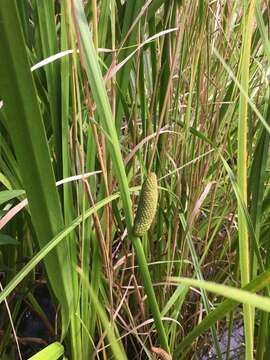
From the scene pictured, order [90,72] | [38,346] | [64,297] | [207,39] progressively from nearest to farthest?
[90,72], [64,297], [207,39], [38,346]

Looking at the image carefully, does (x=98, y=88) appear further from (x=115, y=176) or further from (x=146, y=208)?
(x=115, y=176)

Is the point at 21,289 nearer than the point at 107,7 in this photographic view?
No

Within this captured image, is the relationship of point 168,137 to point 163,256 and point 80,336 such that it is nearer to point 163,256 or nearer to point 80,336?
point 163,256

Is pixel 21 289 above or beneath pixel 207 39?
beneath

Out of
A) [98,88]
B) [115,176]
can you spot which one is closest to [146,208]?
[98,88]

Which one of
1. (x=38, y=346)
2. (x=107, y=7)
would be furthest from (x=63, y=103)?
(x=38, y=346)

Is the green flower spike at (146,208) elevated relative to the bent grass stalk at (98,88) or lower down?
lower down

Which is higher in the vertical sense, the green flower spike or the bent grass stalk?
the bent grass stalk
